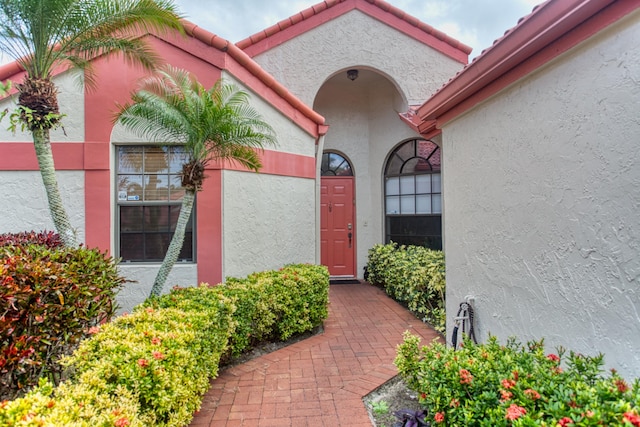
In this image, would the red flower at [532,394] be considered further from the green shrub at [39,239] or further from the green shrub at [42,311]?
the green shrub at [39,239]

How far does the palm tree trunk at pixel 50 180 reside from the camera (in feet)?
14.0

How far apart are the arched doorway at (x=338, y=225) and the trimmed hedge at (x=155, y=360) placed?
4955 millimetres

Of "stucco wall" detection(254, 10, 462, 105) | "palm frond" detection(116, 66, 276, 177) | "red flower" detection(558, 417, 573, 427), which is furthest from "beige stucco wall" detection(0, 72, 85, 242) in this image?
"red flower" detection(558, 417, 573, 427)

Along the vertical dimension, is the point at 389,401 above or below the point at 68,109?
below

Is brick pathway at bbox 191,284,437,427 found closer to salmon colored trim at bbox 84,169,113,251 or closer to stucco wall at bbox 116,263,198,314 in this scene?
stucco wall at bbox 116,263,198,314

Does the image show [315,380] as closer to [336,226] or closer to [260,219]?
[260,219]

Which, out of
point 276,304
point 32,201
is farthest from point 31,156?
point 276,304

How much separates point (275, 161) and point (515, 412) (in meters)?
5.46

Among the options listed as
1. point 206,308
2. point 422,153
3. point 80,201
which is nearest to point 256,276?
point 206,308

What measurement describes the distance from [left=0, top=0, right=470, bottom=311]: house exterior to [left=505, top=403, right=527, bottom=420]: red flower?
4.61 meters

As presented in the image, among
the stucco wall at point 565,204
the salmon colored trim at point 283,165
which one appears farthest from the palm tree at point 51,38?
the stucco wall at point 565,204

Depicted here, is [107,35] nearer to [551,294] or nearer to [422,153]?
[551,294]

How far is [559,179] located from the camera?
272 cm

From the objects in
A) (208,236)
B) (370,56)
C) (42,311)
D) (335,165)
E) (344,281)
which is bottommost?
(344,281)
